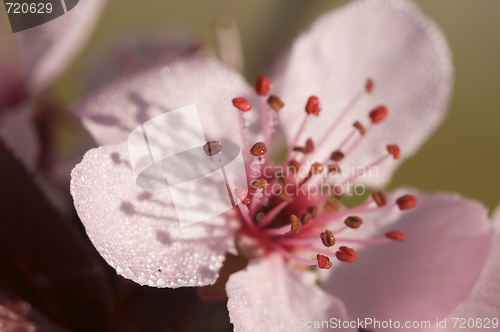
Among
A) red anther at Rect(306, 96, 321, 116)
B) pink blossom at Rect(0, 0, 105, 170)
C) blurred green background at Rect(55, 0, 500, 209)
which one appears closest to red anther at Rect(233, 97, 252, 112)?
red anther at Rect(306, 96, 321, 116)

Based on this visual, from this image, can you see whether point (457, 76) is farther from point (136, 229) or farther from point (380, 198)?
point (136, 229)

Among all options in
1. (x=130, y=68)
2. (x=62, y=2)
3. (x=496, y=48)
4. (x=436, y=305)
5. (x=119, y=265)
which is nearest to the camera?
(x=119, y=265)

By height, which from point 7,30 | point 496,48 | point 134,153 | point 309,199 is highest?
point 7,30

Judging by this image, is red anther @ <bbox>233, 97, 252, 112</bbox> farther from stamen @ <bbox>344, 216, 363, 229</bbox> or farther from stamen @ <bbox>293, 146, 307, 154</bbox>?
stamen @ <bbox>344, 216, 363, 229</bbox>

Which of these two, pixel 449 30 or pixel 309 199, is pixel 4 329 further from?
pixel 449 30

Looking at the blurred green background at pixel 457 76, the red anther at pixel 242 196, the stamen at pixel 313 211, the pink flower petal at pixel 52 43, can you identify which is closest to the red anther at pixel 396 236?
the stamen at pixel 313 211

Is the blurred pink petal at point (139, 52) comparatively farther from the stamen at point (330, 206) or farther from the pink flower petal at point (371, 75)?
the stamen at point (330, 206)

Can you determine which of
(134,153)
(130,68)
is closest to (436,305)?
(134,153)
